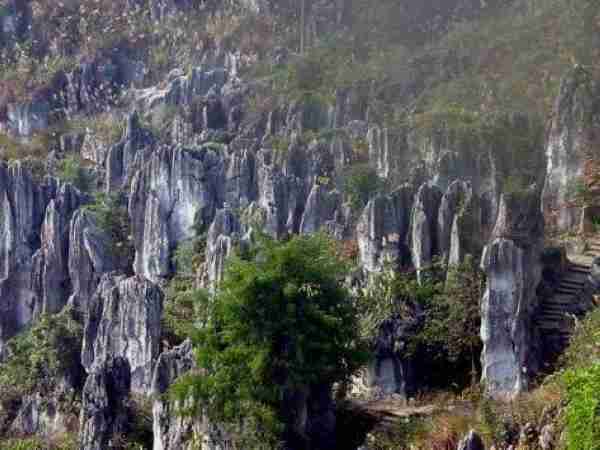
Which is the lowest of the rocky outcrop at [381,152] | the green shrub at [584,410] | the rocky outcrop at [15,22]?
the green shrub at [584,410]

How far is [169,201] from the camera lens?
2867cm

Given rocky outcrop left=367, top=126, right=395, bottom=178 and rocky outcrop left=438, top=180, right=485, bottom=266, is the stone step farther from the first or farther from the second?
rocky outcrop left=367, top=126, right=395, bottom=178

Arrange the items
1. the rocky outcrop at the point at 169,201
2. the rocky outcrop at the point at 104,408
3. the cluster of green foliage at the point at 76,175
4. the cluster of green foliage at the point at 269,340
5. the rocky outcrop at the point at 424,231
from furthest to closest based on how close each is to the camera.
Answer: the cluster of green foliage at the point at 76,175, the rocky outcrop at the point at 169,201, the rocky outcrop at the point at 424,231, the rocky outcrop at the point at 104,408, the cluster of green foliage at the point at 269,340

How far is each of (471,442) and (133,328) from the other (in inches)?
419

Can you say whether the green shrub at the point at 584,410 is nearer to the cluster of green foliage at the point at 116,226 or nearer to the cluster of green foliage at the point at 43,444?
the cluster of green foliage at the point at 43,444

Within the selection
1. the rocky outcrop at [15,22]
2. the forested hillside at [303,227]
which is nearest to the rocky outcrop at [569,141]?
the forested hillside at [303,227]

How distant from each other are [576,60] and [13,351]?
19.4 metres

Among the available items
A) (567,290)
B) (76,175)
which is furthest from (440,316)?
(76,175)

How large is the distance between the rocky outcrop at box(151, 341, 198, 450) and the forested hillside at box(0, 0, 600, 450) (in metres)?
0.05

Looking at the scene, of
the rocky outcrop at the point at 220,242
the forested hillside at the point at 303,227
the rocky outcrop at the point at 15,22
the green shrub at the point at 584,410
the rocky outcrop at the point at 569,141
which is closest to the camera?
the green shrub at the point at 584,410

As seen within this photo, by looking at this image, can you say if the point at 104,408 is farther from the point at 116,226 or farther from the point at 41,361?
the point at 116,226

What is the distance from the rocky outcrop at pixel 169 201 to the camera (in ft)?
89.4

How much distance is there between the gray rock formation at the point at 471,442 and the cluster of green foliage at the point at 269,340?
3455 mm

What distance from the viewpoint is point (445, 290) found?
19.4 m
